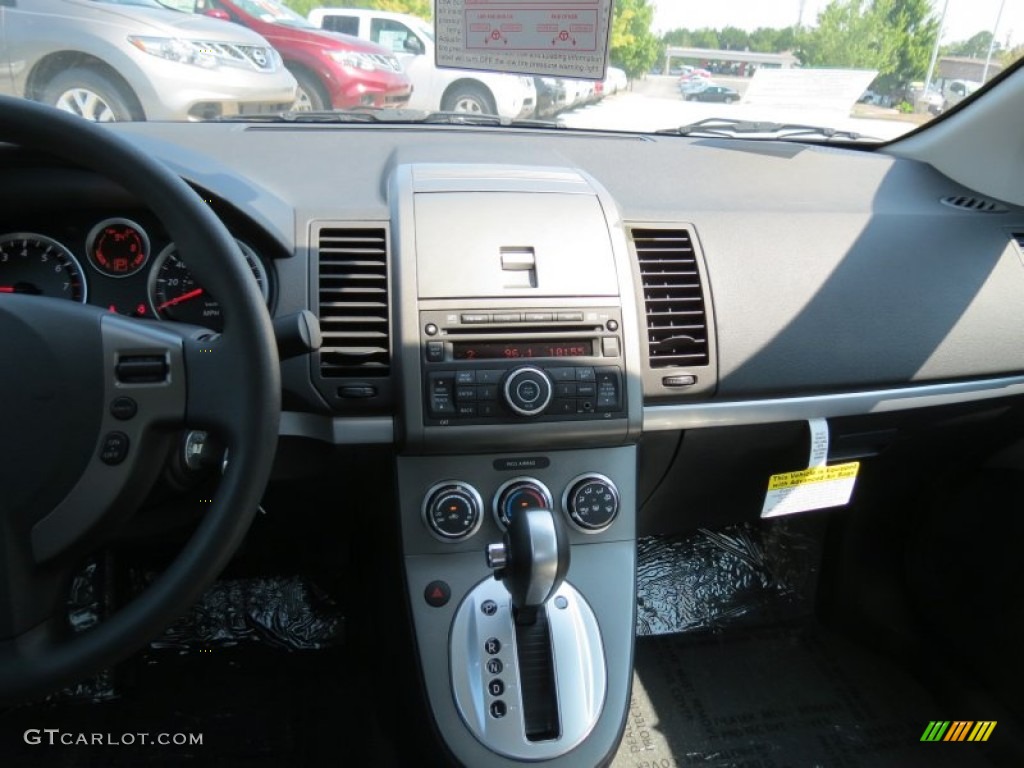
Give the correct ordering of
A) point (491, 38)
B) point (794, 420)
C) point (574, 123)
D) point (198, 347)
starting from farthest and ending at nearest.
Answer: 1. point (574, 123)
2. point (794, 420)
3. point (491, 38)
4. point (198, 347)

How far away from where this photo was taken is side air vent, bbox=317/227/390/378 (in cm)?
153

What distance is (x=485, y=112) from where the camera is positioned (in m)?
1.90

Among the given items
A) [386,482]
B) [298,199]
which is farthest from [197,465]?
[298,199]

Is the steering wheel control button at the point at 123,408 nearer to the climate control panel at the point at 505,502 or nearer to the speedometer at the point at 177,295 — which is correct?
the speedometer at the point at 177,295

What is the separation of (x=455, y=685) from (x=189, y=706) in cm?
88

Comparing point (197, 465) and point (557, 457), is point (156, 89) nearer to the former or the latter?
point (197, 465)

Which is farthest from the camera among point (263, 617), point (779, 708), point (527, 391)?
point (263, 617)

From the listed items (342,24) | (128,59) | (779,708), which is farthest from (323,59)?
(779,708)

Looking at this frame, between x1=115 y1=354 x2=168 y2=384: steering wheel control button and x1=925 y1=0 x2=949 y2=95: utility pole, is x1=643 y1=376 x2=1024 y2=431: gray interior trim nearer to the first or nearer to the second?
x1=925 y1=0 x2=949 y2=95: utility pole

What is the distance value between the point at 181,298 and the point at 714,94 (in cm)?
131

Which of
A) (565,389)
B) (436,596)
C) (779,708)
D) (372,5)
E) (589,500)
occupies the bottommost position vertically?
(779,708)

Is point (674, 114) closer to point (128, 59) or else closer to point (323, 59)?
point (323, 59)

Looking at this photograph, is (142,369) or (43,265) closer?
(142,369)

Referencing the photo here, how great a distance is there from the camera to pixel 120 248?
4.66 feet
